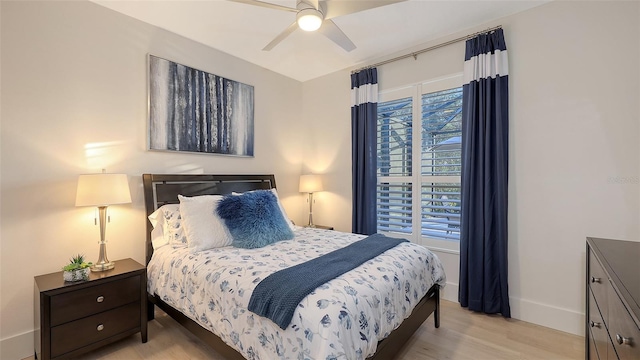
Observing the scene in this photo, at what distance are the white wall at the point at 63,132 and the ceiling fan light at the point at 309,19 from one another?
1.77 meters

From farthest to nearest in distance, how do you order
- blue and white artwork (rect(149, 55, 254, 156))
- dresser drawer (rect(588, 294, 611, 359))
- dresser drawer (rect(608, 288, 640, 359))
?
blue and white artwork (rect(149, 55, 254, 156))
dresser drawer (rect(588, 294, 611, 359))
dresser drawer (rect(608, 288, 640, 359))

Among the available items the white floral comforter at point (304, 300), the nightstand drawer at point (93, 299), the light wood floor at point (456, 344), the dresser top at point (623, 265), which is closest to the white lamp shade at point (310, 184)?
the white floral comforter at point (304, 300)

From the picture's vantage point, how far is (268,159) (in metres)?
3.98

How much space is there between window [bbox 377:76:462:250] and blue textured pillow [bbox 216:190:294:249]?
148 cm

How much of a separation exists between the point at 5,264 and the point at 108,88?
1.58 meters

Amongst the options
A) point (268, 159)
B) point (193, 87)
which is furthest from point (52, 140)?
point (268, 159)

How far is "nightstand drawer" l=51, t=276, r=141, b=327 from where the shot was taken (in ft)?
6.28

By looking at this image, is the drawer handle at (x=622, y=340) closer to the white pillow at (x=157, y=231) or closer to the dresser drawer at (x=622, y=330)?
the dresser drawer at (x=622, y=330)

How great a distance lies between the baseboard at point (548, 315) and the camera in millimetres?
2433

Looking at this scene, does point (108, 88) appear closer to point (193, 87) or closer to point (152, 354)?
point (193, 87)

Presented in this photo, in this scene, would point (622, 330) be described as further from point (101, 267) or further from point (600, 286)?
point (101, 267)

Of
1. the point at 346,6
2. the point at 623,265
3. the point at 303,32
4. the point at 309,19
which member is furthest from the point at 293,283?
the point at 303,32

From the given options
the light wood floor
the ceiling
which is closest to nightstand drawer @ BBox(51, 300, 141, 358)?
the light wood floor

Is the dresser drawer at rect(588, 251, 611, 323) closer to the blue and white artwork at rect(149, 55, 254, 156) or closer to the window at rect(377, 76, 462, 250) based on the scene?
the window at rect(377, 76, 462, 250)
